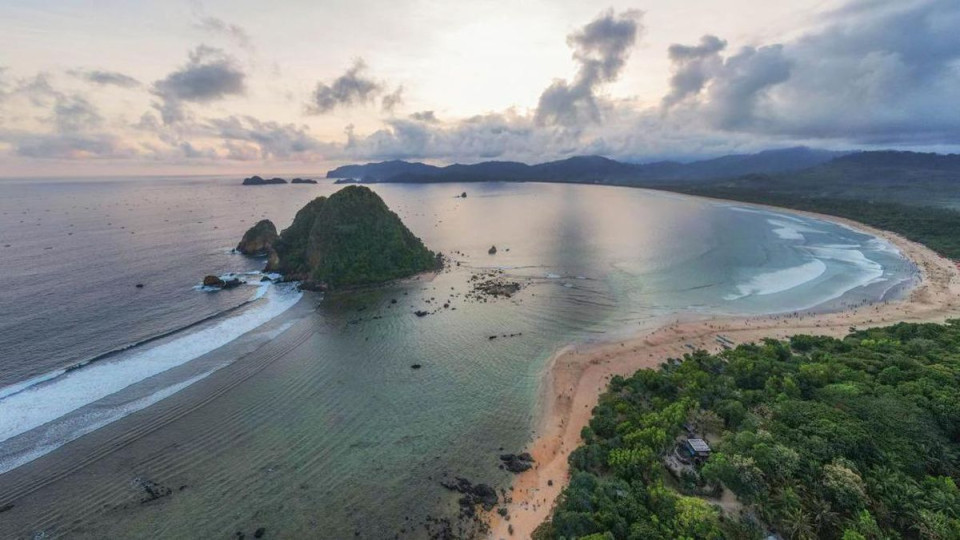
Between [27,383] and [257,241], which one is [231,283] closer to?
[257,241]

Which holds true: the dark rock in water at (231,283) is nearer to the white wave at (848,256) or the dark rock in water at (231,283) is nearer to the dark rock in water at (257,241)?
the dark rock in water at (257,241)

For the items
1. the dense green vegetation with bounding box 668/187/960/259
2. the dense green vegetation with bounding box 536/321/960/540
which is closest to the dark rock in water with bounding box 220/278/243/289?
the dense green vegetation with bounding box 536/321/960/540

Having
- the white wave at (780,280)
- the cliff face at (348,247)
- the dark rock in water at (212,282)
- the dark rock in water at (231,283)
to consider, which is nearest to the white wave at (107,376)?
the dark rock in water at (231,283)

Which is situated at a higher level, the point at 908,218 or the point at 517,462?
the point at 908,218

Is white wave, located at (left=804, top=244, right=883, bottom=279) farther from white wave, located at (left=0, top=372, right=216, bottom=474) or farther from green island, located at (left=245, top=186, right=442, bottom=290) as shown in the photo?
white wave, located at (left=0, top=372, right=216, bottom=474)

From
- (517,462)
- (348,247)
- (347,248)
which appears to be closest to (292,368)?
(517,462)

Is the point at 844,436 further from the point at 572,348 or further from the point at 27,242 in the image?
the point at 27,242
